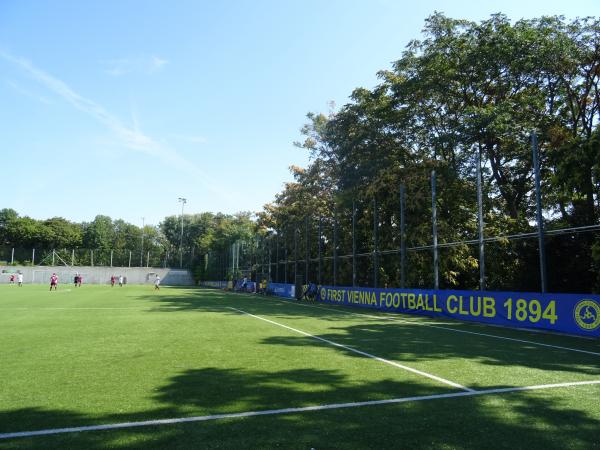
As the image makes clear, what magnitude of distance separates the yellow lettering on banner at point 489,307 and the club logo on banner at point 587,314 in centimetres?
330

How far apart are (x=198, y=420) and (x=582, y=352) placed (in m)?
9.16

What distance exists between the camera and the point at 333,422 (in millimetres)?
4914

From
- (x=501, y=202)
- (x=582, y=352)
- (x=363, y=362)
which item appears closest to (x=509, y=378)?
(x=363, y=362)

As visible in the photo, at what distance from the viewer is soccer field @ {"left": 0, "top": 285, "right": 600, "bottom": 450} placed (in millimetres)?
4484

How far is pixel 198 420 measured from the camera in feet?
16.1

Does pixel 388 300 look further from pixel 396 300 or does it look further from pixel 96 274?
pixel 96 274

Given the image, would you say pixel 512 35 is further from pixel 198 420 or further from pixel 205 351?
pixel 198 420

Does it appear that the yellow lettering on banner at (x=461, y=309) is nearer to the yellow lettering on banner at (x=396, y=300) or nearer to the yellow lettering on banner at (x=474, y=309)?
the yellow lettering on banner at (x=474, y=309)

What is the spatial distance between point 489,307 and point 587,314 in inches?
156

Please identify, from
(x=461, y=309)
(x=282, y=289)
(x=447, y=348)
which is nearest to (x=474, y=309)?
(x=461, y=309)

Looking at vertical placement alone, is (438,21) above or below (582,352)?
above

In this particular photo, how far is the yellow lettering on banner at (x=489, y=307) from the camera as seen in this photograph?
16328 mm

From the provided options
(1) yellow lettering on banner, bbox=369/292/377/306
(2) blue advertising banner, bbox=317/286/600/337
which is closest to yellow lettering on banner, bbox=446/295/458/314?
(2) blue advertising banner, bbox=317/286/600/337

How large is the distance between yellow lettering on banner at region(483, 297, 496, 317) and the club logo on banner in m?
3.30
